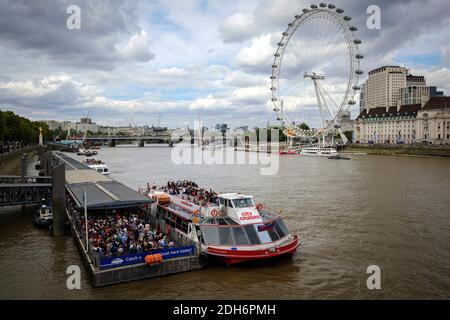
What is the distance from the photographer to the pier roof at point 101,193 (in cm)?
2394

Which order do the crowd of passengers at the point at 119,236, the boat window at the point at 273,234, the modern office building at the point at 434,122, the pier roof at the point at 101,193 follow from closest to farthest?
the crowd of passengers at the point at 119,236, the boat window at the point at 273,234, the pier roof at the point at 101,193, the modern office building at the point at 434,122

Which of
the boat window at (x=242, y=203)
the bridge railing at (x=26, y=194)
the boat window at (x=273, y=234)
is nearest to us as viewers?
the boat window at (x=273, y=234)

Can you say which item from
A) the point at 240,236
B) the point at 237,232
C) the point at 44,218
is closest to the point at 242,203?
the point at 237,232

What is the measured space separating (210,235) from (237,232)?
52.4 inches

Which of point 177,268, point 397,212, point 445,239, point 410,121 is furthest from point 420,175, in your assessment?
point 410,121

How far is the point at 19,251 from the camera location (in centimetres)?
2327

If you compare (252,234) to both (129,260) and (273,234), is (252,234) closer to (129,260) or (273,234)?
(273,234)

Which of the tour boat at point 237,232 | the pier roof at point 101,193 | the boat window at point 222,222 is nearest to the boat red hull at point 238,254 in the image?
the tour boat at point 237,232

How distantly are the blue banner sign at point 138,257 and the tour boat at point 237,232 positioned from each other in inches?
42.7

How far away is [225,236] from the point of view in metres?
20.5

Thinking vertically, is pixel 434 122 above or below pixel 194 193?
above

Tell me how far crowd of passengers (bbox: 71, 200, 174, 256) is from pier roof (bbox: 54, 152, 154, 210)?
883 mm

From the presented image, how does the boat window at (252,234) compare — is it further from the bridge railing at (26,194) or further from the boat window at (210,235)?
the bridge railing at (26,194)

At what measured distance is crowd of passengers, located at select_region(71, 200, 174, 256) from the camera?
18.9 m
